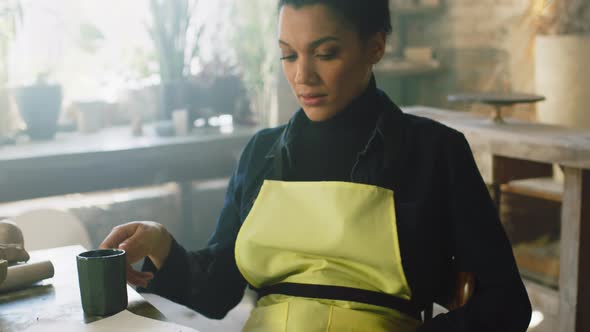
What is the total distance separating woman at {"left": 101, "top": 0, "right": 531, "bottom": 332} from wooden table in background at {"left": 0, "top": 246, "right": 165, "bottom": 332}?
0.38 feet

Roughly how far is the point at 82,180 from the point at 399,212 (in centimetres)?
244

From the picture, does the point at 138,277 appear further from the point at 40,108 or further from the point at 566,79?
the point at 566,79

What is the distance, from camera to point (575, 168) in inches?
98.2

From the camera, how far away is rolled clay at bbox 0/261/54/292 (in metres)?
1.21

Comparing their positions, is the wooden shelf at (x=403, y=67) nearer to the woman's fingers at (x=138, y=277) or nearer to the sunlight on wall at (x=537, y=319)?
the sunlight on wall at (x=537, y=319)

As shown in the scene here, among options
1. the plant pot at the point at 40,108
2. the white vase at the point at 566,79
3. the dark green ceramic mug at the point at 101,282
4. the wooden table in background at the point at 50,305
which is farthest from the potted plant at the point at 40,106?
the white vase at the point at 566,79

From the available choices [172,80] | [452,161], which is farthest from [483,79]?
[452,161]

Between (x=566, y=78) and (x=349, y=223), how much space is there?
3465 mm

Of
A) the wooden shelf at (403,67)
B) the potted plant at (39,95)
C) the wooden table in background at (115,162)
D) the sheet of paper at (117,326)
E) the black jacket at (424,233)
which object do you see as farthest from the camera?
the wooden shelf at (403,67)

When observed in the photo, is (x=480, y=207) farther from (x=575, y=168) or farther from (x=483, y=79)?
(x=483, y=79)

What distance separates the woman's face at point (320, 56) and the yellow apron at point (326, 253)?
0.58 feet

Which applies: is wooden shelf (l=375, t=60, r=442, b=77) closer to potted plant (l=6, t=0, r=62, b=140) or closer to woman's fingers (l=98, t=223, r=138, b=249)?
potted plant (l=6, t=0, r=62, b=140)

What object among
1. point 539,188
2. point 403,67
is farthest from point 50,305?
point 403,67

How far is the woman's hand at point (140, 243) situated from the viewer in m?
1.26
